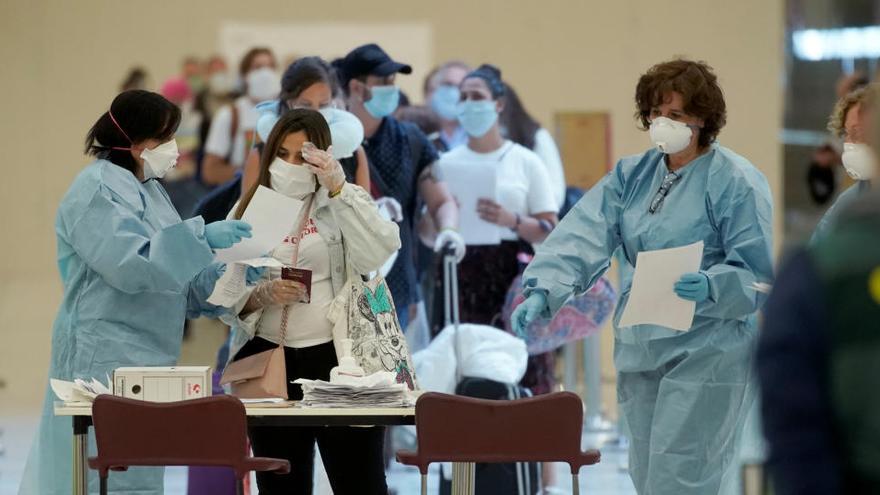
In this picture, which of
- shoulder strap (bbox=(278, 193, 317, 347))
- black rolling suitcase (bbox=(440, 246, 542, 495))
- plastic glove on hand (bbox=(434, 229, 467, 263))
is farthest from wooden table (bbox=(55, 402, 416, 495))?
plastic glove on hand (bbox=(434, 229, 467, 263))

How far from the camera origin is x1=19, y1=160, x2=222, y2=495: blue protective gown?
12.0 feet

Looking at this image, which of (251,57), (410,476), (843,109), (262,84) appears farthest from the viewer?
(251,57)

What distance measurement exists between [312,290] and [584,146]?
3962 millimetres

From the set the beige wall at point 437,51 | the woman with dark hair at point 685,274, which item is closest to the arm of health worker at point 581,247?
the woman with dark hair at point 685,274

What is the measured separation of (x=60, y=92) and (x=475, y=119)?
5.68m

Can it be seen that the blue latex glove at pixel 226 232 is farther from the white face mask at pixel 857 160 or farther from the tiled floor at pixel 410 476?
the tiled floor at pixel 410 476

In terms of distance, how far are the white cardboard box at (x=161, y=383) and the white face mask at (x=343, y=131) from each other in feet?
4.28

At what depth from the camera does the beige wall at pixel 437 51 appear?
1058 centimetres

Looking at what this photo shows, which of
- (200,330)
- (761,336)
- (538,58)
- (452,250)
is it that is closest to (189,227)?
(452,250)

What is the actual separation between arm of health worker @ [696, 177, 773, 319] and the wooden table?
82 centimetres

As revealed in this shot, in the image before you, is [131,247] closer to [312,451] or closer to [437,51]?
[312,451]

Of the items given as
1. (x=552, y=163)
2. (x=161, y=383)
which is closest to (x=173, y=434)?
(x=161, y=383)

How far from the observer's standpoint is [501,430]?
133 inches

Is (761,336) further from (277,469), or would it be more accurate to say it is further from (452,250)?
(452,250)
